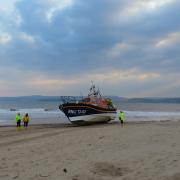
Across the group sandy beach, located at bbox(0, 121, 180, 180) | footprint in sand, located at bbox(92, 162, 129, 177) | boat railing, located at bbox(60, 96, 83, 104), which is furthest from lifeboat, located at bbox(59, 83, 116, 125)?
footprint in sand, located at bbox(92, 162, 129, 177)

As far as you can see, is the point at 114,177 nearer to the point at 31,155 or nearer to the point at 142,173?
the point at 142,173

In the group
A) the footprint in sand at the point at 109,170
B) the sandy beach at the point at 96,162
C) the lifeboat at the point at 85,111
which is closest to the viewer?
the sandy beach at the point at 96,162

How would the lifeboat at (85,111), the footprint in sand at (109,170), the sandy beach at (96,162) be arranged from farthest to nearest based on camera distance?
the lifeboat at (85,111) → the footprint in sand at (109,170) → the sandy beach at (96,162)

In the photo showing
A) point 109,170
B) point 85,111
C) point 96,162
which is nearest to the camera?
point 109,170

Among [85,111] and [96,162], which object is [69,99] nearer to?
[85,111]

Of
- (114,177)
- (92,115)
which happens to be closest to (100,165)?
(114,177)

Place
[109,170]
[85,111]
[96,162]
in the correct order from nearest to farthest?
1. [109,170]
2. [96,162]
3. [85,111]

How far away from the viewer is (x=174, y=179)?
749cm

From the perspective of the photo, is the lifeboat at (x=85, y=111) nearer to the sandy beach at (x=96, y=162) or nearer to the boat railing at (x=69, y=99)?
the boat railing at (x=69, y=99)

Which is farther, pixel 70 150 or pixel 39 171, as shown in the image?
pixel 70 150

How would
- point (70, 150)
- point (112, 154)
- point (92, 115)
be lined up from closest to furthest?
1. point (112, 154)
2. point (70, 150)
3. point (92, 115)

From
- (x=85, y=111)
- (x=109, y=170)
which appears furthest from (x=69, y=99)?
(x=109, y=170)

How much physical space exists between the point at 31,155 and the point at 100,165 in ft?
9.79

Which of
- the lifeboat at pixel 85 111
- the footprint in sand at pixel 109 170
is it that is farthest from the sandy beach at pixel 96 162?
the lifeboat at pixel 85 111
